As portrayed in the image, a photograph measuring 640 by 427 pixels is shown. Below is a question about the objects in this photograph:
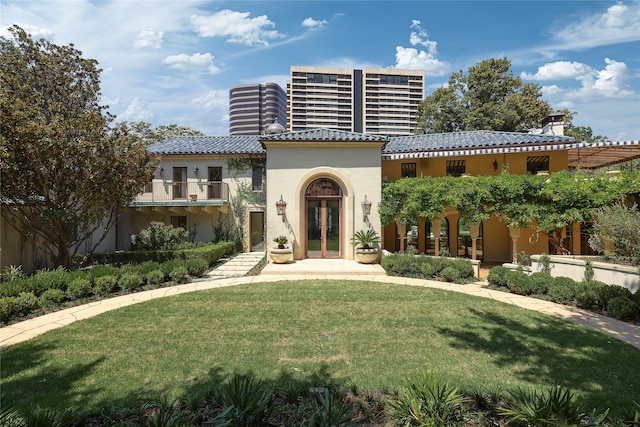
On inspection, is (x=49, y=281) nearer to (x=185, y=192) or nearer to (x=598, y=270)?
(x=185, y=192)

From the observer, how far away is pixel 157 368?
547 centimetres

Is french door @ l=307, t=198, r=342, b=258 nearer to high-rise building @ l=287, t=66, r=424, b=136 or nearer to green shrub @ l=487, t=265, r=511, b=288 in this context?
green shrub @ l=487, t=265, r=511, b=288

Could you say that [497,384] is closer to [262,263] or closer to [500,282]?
[500,282]

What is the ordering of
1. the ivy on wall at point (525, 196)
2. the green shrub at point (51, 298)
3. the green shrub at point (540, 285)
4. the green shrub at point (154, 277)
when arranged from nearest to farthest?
1. the green shrub at point (51, 298)
2. the green shrub at point (540, 285)
3. the green shrub at point (154, 277)
4. the ivy on wall at point (525, 196)

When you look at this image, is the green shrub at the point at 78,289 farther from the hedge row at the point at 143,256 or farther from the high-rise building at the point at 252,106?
the high-rise building at the point at 252,106

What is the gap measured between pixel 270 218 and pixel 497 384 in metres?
13.5

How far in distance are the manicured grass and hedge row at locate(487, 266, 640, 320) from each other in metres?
1.82

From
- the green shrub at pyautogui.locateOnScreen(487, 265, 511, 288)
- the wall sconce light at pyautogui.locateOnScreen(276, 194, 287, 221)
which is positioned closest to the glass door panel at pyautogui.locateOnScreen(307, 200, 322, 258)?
the wall sconce light at pyautogui.locateOnScreen(276, 194, 287, 221)

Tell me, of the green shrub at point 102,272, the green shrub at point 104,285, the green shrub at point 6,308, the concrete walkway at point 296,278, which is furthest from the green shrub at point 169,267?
the green shrub at point 6,308

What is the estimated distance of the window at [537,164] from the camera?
1697 centimetres

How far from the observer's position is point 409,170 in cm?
1909

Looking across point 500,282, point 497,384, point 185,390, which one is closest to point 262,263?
point 500,282

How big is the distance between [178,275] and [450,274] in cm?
1064

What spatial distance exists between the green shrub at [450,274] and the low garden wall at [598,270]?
2.86 meters
